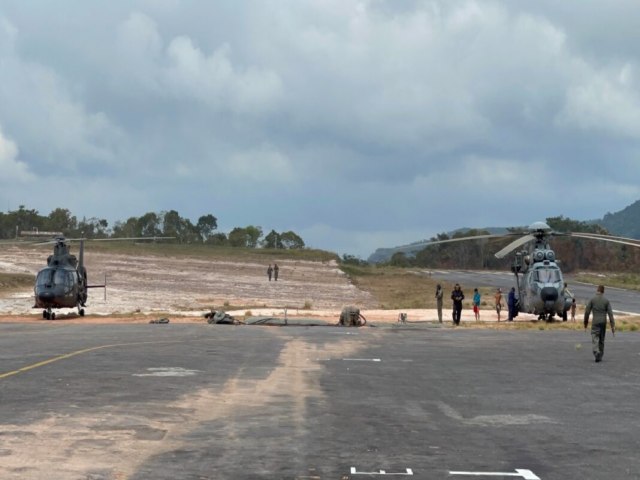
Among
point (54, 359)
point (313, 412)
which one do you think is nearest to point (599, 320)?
point (313, 412)

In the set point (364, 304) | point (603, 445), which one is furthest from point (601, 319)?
point (364, 304)

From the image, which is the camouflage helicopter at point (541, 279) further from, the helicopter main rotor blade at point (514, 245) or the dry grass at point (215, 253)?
the dry grass at point (215, 253)

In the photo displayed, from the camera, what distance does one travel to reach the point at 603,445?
1228 centimetres

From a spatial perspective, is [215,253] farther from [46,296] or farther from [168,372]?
[168,372]

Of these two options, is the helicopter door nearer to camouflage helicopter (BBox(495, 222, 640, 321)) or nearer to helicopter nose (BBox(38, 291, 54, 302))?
helicopter nose (BBox(38, 291, 54, 302))

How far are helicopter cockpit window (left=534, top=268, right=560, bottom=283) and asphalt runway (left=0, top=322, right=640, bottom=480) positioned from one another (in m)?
15.1

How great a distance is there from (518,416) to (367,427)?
298 centimetres

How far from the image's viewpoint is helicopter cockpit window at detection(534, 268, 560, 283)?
4459cm

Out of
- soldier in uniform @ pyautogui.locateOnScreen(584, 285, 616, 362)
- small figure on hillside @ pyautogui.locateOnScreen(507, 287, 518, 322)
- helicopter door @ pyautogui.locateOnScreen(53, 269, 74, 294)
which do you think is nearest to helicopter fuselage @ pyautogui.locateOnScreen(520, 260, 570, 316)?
small figure on hillside @ pyautogui.locateOnScreen(507, 287, 518, 322)

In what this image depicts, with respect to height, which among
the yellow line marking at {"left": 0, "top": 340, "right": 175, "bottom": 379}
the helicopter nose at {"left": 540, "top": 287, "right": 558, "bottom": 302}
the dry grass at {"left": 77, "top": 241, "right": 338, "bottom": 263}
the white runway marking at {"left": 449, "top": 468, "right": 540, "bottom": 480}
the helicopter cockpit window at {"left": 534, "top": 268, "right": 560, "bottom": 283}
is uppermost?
the dry grass at {"left": 77, "top": 241, "right": 338, "bottom": 263}

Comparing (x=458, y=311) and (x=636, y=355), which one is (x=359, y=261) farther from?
(x=636, y=355)

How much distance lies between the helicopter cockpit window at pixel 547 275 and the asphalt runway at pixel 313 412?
15091 mm

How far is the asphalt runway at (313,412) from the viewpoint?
34.9ft

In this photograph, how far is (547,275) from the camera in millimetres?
44719
